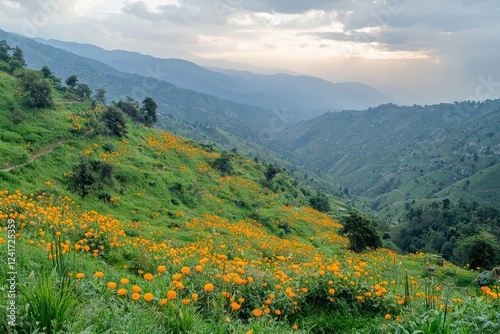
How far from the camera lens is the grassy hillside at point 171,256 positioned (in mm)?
4727

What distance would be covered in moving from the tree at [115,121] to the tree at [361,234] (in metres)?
28.0

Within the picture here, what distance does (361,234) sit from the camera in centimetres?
2653

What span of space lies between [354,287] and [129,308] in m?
5.00

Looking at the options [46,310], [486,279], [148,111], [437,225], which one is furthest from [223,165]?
[437,225]

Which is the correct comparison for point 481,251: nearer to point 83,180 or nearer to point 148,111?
point 83,180

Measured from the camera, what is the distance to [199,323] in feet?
15.6

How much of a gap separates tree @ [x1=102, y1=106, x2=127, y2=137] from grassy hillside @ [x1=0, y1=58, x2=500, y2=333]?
3.72ft

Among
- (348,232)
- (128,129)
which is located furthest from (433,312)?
(128,129)

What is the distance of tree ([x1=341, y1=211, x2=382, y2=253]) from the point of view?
2642 cm

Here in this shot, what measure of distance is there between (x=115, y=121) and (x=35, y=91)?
8382 mm

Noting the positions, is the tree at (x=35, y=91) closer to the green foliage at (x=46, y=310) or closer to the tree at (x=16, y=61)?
the tree at (x=16, y=61)

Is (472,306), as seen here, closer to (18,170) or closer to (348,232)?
(348,232)

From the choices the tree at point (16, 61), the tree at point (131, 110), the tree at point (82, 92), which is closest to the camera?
the tree at point (16, 61)

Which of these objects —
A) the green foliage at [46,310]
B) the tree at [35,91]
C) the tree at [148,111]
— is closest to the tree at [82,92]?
the tree at [148,111]
